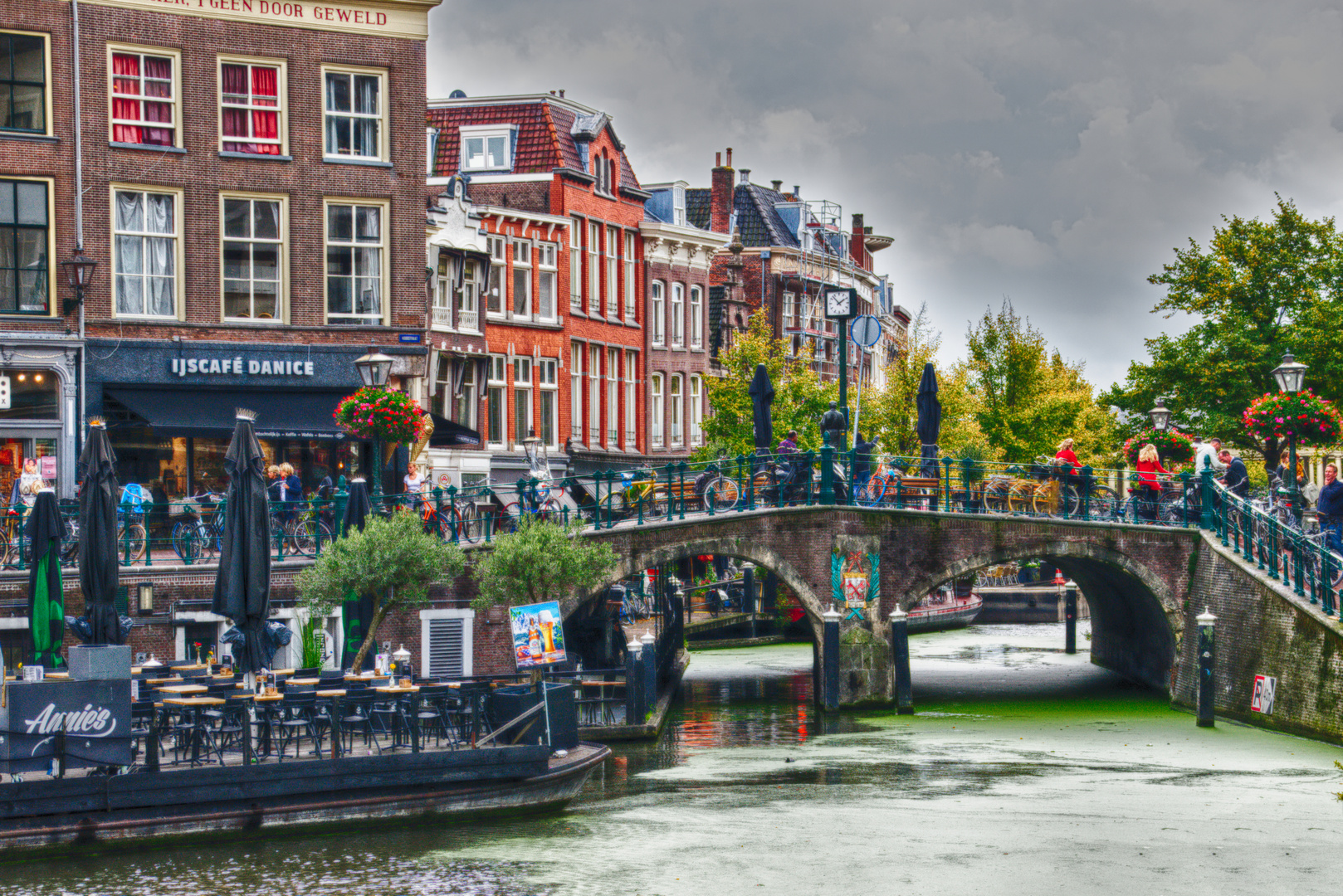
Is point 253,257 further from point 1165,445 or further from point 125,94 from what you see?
point 1165,445

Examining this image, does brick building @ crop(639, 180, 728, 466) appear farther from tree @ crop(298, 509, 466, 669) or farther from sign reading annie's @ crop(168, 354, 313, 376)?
tree @ crop(298, 509, 466, 669)

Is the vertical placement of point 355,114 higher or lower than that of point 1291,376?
higher

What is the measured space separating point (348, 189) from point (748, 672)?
48.0 feet

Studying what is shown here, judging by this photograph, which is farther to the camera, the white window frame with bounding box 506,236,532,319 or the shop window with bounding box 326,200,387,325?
the white window frame with bounding box 506,236,532,319

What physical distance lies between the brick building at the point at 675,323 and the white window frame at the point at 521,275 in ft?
23.4

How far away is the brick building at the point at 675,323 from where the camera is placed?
52375mm

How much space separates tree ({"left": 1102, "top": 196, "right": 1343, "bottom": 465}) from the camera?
46.9 metres

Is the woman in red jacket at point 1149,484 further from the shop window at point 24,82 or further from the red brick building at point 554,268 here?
the shop window at point 24,82

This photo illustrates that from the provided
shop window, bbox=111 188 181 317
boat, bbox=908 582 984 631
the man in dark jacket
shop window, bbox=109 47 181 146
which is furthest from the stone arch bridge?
boat, bbox=908 582 984 631

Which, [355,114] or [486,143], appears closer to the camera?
[355,114]

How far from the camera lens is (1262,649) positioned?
2647 cm

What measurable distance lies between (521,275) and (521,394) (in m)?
3.35

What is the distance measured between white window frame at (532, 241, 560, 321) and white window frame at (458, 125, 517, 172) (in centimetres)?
304

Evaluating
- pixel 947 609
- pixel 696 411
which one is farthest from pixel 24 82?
pixel 947 609
